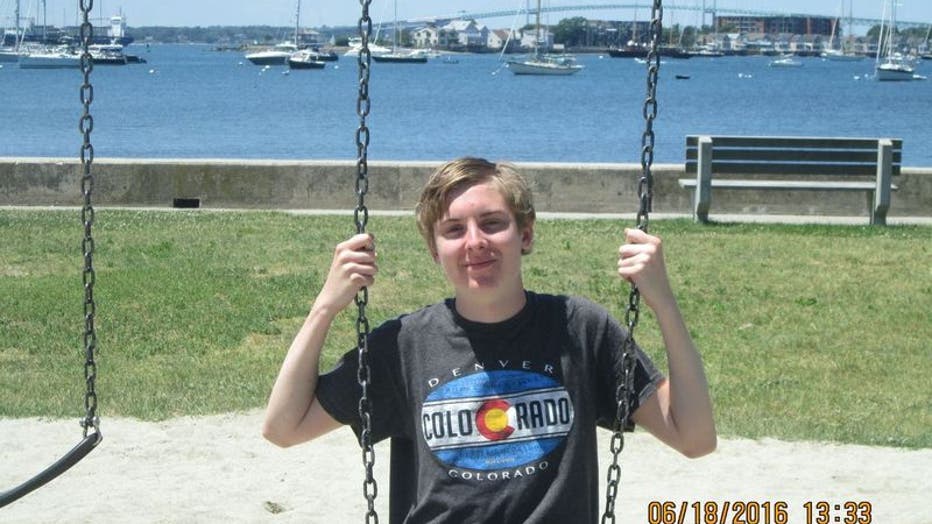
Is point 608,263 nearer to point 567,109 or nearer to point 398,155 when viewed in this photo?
point 398,155

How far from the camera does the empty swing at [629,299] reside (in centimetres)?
331

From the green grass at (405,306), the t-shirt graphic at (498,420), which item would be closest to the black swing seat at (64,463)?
the t-shirt graphic at (498,420)

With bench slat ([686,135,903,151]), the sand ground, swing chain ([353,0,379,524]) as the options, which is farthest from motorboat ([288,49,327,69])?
swing chain ([353,0,379,524])

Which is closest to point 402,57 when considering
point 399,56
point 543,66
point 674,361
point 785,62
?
point 399,56

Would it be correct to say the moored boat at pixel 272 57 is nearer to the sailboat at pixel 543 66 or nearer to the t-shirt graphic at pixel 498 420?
the sailboat at pixel 543 66

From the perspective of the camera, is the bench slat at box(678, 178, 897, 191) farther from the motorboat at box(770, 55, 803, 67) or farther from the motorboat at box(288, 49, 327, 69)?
the motorboat at box(770, 55, 803, 67)

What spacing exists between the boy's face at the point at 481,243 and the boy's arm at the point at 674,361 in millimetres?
244

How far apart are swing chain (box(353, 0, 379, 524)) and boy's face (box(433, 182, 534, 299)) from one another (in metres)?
0.25

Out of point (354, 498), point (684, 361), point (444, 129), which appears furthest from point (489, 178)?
point (444, 129)

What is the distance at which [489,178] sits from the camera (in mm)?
3330

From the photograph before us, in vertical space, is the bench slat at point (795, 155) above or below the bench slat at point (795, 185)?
above

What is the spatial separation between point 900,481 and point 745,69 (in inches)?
5737

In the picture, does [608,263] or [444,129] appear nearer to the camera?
[608,263]
